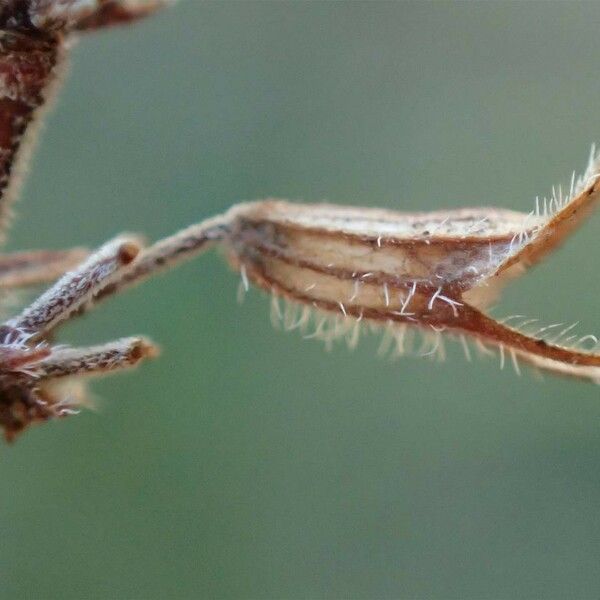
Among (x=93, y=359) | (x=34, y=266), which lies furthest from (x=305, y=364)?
(x=93, y=359)

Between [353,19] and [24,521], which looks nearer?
[24,521]

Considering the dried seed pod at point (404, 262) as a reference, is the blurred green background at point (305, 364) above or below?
above

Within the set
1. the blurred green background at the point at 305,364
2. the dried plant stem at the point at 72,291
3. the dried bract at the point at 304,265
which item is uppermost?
the blurred green background at the point at 305,364

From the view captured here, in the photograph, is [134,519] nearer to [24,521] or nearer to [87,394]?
[24,521]

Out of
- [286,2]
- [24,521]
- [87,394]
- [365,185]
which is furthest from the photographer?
[286,2]

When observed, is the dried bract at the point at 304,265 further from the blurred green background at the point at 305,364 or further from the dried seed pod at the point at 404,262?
the blurred green background at the point at 305,364

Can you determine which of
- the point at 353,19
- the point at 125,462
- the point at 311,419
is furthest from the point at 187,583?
the point at 353,19

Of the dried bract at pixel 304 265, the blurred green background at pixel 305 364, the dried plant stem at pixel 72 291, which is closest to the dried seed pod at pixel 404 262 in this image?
the dried bract at pixel 304 265

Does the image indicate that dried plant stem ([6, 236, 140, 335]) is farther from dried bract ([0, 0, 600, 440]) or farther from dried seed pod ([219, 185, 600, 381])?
dried seed pod ([219, 185, 600, 381])
